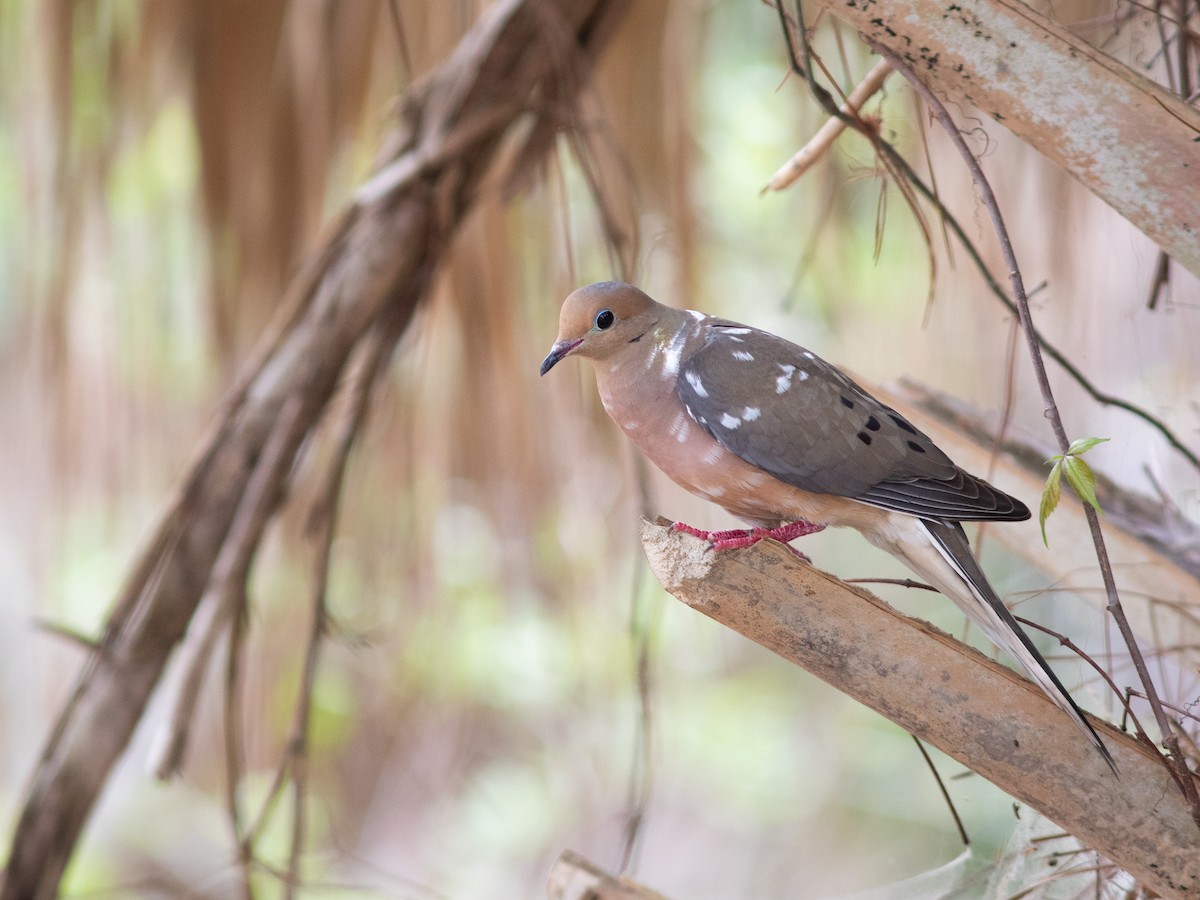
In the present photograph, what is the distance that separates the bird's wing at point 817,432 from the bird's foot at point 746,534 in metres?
0.06

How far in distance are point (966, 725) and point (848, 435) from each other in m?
0.33

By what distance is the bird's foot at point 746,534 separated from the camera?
77 cm

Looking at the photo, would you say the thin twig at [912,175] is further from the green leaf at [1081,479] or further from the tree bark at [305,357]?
the tree bark at [305,357]

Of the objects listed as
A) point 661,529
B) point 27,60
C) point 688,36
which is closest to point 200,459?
point 27,60

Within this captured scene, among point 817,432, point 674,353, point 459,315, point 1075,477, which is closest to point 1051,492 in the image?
point 1075,477

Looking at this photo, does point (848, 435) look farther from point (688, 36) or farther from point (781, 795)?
point (781, 795)

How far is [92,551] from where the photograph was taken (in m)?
2.80

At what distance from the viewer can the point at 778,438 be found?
0.99 metres

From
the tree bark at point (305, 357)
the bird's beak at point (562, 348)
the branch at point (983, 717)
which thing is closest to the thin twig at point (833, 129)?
the bird's beak at point (562, 348)

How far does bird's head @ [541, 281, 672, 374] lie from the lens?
1.07m

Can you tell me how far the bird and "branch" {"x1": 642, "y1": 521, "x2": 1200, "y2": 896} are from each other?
0.47 feet

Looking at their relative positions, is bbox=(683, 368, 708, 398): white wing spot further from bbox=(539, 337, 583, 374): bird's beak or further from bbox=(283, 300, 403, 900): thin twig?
bbox=(283, 300, 403, 900): thin twig

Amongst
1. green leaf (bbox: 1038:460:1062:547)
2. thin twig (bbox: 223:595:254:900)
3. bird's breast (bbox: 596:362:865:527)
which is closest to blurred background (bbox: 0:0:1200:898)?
thin twig (bbox: 223:595:254:900)

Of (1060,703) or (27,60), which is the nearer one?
(1060,703)
